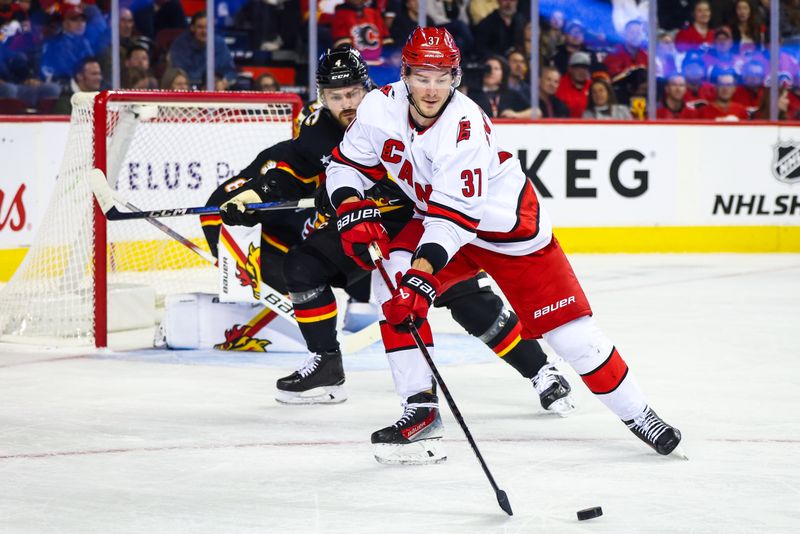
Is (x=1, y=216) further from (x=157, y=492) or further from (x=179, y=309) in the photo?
(x=157, y=492)

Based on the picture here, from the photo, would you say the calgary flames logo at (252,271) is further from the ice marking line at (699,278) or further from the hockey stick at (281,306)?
the ice marking line at (699,278)

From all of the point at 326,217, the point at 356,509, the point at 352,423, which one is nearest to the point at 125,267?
the point at 326,217

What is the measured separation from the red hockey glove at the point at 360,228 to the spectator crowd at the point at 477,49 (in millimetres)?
4648

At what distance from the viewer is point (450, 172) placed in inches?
124

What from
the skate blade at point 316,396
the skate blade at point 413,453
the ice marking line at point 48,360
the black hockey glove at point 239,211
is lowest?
the ice marking line at point 48,360

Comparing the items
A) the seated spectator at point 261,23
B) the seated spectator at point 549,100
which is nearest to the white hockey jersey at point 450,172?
the seated spectator at point 261,23

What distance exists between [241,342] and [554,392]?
5.07 feet

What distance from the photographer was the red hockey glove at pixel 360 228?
330 centimetres

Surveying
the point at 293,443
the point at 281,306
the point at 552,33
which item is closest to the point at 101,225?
the point at 281,306

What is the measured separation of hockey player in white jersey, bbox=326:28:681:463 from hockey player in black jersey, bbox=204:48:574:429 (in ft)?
1.14

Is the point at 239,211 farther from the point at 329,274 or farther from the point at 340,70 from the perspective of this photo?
the point at 340,70

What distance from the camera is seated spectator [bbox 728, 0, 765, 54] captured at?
9062mm

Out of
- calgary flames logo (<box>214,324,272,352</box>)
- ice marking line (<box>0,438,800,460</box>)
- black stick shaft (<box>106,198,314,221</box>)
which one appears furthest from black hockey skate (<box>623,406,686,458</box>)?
calgary flames logo (<box>214,324,272,352</box>)

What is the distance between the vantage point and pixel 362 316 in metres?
5.45
